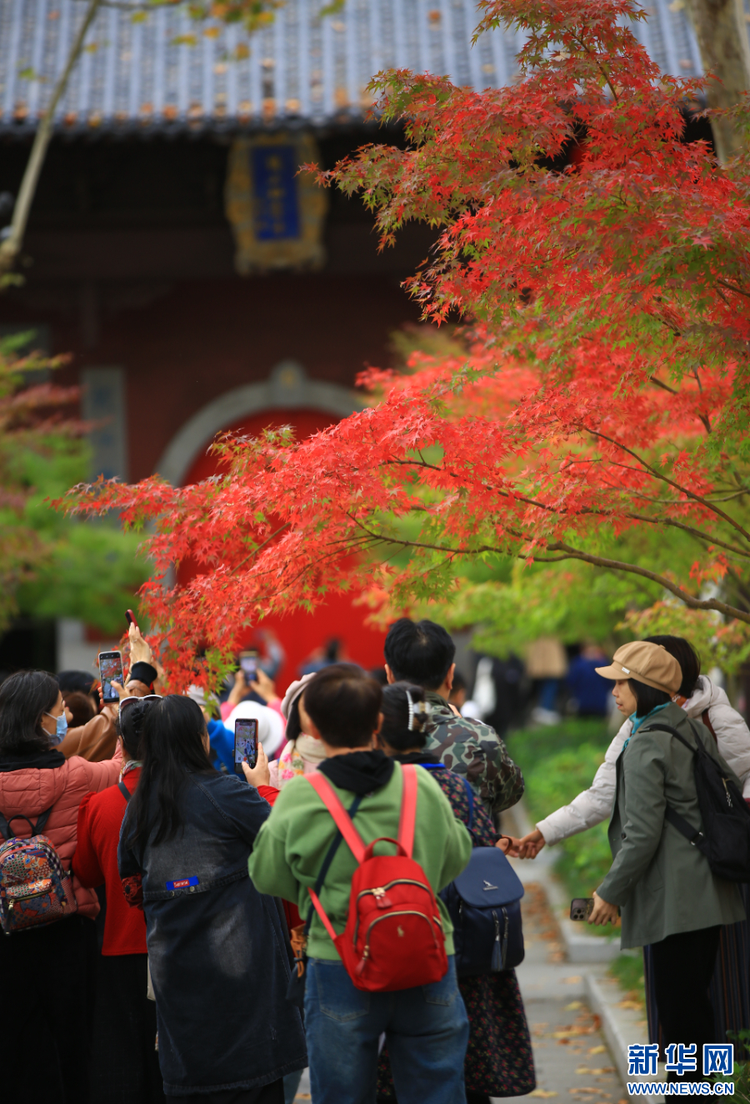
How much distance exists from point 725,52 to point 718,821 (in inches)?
123

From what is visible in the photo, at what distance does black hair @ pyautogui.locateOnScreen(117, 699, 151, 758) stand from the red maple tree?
49 centimetres

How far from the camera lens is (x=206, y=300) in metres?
14.1

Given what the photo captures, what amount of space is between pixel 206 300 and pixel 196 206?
1.33 meters

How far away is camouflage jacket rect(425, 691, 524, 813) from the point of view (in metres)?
3.62

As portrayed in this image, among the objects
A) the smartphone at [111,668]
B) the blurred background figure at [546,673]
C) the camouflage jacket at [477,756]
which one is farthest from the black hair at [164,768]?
the blurred background figure at [546,673]

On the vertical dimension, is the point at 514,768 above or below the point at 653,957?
above

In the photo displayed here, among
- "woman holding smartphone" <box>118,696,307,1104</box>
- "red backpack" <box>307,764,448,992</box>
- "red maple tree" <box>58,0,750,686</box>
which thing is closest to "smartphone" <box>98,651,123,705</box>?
"red maple tree" <box>58,0,750,686</box>

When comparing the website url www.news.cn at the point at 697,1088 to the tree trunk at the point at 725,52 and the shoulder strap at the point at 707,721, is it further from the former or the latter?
the tree trunk at the point at 725,52

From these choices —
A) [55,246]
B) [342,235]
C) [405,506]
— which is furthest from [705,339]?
[55,246]

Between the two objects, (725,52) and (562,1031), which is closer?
(725,52)

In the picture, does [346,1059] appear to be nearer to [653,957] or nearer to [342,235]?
[653,957]

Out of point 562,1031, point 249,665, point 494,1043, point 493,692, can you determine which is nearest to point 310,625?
point 493,692

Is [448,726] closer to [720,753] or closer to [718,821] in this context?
[718,821]

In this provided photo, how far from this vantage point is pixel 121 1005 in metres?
3.87
